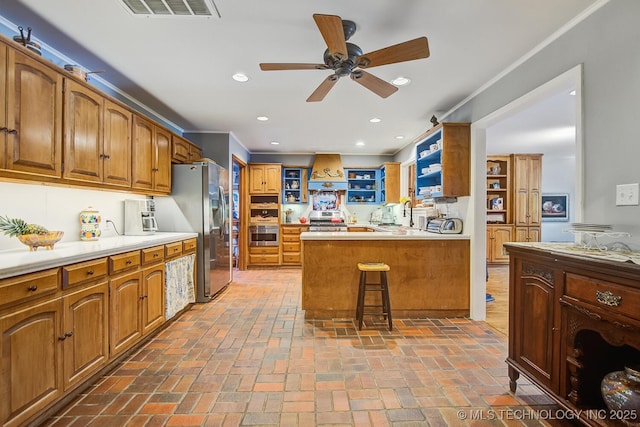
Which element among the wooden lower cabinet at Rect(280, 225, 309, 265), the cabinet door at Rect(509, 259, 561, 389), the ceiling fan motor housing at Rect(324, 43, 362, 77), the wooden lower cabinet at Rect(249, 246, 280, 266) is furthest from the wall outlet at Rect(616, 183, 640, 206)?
the wooden lower cabinet at Rect(249, 246, 280, 266)

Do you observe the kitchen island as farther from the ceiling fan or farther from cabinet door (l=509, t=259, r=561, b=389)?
the ceiling fan

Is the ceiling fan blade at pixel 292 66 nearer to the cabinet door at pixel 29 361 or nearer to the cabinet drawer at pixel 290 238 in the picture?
the cabinet door at pixel 29 361

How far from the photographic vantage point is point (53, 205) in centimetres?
233

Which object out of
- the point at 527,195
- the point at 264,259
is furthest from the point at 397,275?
the point at 527,195

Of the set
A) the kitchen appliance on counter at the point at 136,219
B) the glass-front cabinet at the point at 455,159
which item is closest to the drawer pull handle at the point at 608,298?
the glass-front cabinet at the point at 455,159

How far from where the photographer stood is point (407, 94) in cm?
317

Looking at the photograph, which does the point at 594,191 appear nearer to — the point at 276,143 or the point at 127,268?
the point at 127,268

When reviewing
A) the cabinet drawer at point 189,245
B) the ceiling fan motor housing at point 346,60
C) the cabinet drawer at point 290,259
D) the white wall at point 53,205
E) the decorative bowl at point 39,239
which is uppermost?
the ceiling fan motor housing at point 346,60

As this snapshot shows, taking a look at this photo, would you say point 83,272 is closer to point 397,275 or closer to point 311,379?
point 311,379

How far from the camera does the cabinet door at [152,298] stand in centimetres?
247

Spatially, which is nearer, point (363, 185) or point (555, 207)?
point (363, 185)

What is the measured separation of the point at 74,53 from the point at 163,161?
129cm

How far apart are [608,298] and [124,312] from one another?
3057 mm

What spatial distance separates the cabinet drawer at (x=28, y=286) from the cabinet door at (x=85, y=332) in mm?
150
